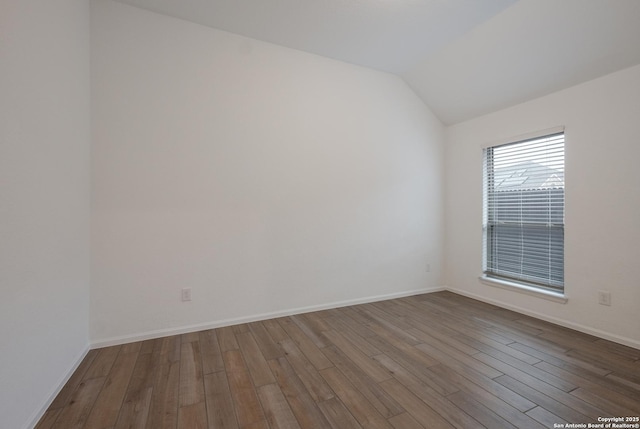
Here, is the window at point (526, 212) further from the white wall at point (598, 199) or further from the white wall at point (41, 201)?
the white wall at point (41, 201)

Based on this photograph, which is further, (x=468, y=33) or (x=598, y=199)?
(x=468, y=33)

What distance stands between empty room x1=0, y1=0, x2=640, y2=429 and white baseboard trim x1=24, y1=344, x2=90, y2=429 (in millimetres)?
22

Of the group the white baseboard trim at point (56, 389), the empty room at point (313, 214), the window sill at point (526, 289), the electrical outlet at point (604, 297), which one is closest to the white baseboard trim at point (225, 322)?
the empty room at point (313, 214)

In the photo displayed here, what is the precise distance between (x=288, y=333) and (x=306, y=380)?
756mm

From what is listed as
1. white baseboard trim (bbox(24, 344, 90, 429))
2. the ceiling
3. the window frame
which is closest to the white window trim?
the window frame

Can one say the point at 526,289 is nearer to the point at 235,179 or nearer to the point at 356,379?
the point at 356,379

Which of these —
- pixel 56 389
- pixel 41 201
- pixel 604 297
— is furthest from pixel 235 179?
pixel 604 297

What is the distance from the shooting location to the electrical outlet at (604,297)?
2.41 m

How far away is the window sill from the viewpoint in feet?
8.97

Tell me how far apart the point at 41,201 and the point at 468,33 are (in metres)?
3.82

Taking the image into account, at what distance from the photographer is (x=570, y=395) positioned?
5.46 ft

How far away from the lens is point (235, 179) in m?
2.75

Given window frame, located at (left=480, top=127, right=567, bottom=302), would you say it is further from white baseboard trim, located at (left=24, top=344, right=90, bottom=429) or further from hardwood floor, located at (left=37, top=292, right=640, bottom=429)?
white baseboard trim, located at (left=24, top=344, right=90, bottom=429)

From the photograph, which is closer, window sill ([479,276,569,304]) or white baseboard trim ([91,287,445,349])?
white baseboard trim ([91,287,445,349])
